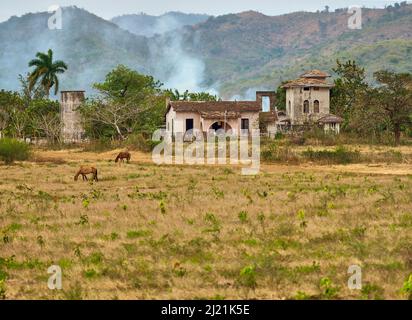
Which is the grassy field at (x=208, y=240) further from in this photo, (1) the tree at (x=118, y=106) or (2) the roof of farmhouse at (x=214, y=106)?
(2) the roof of farmhouse at (x=214, y=106)

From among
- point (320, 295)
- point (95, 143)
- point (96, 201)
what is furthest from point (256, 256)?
point (95, 143)

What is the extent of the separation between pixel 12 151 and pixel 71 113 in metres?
28.3

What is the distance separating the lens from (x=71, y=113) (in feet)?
226

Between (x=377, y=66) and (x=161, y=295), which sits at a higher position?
(x=377, y=66)

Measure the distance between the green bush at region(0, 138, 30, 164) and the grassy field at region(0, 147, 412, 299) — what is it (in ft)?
43.8

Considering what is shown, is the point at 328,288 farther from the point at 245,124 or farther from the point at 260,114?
the point at 260,114

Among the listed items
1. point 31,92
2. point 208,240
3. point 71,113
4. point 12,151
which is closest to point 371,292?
point 208,240

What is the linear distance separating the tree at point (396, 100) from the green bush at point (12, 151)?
77.4ft

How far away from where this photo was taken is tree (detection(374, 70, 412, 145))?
52.0 meters

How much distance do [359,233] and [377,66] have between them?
15921 centimetres

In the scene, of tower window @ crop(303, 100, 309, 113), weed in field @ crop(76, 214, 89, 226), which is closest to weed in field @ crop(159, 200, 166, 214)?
weed in field @ crop(76, 214, 89, 226)
